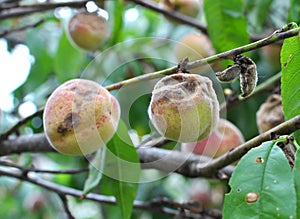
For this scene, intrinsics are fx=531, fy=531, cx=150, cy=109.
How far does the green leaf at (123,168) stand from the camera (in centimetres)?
116

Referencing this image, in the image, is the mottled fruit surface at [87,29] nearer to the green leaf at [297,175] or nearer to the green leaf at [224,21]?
the green leaf at [224,21]

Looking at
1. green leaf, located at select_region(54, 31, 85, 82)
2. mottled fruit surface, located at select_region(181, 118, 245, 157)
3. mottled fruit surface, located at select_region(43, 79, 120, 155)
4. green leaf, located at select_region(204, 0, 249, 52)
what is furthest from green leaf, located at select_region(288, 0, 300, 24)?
green leaf, located at select_region(54, 31, 85, 82)

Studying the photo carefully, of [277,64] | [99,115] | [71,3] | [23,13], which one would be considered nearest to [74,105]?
[99,115]

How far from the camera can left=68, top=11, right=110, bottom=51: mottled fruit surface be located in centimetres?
166

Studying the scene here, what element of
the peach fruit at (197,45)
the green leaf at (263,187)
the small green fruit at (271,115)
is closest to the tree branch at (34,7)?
the peach fruit at (197,45)

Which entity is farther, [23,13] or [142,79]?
[23,13]

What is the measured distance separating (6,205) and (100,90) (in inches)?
70.8

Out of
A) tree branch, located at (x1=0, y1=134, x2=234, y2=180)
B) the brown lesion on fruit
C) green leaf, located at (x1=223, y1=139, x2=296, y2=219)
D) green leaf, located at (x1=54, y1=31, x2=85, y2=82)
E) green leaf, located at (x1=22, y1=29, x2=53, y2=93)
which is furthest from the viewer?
green leaf, located at (x1=22, y1=29, x2=53, y2=93)

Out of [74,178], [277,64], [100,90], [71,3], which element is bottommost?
[74,178]

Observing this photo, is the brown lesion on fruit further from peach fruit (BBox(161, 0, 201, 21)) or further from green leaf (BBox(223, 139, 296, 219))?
peach fruit (BBox(161, 0, 201, 21))

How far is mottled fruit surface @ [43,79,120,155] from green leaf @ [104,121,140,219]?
174 mm

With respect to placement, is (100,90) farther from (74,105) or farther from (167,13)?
(167,13)

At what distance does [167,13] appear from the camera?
1.77 metres

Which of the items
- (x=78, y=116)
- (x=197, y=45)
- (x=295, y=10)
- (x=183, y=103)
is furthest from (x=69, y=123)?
(x=197, y=45)
